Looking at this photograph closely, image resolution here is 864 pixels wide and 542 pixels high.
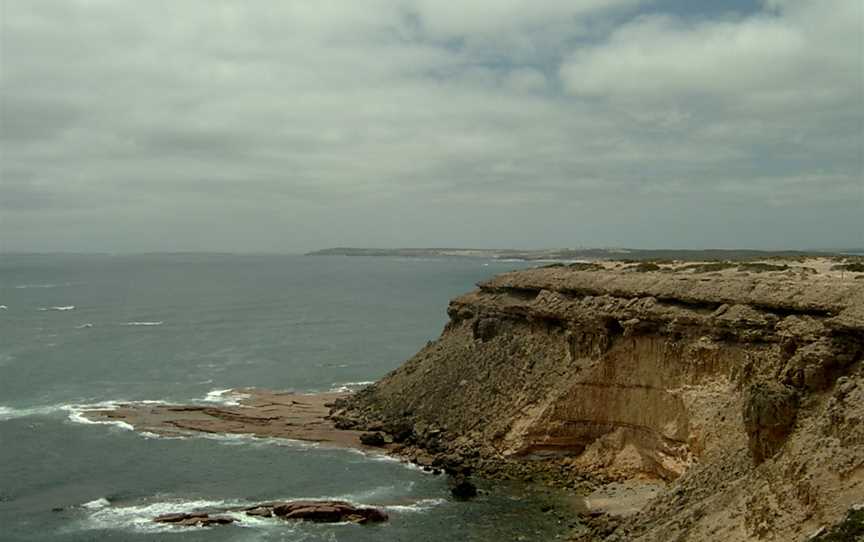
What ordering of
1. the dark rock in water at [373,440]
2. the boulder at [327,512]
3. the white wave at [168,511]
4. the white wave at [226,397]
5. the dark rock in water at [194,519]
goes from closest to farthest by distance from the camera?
the dark rock in water at [194,519]
the white wave at [168,511]
the boulder at [327,512]
the dark rock in water at [373,440]
the white wave at [226,397]

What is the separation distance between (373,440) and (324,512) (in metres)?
15.1

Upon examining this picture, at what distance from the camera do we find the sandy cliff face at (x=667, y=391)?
2812 cm

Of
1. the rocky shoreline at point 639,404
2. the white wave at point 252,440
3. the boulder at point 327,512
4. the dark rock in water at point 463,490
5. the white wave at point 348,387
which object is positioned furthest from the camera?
the white wave at point 348,387

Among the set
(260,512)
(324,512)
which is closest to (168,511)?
(260,512)

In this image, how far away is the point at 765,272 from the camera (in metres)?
49.7

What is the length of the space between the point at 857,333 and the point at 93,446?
167 ft

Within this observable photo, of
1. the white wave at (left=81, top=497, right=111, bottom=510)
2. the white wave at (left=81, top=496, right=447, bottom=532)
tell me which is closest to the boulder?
the white wave at (left=81, top=496, right=447, bottom=532)

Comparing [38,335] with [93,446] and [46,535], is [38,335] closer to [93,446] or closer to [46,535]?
[93,446]

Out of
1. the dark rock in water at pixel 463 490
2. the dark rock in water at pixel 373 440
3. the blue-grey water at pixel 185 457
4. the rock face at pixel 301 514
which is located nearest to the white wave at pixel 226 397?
the blue-grey water at pixel 185 457

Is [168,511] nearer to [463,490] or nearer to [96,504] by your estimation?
[96,504]

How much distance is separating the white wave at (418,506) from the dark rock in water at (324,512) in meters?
1.07

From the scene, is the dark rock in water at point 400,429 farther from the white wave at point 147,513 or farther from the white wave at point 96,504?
the white wave at point 96,504

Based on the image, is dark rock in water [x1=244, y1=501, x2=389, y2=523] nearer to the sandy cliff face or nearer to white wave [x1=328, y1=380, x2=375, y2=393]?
the sandy cliff face

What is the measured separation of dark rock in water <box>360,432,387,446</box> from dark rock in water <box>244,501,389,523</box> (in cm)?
1372
